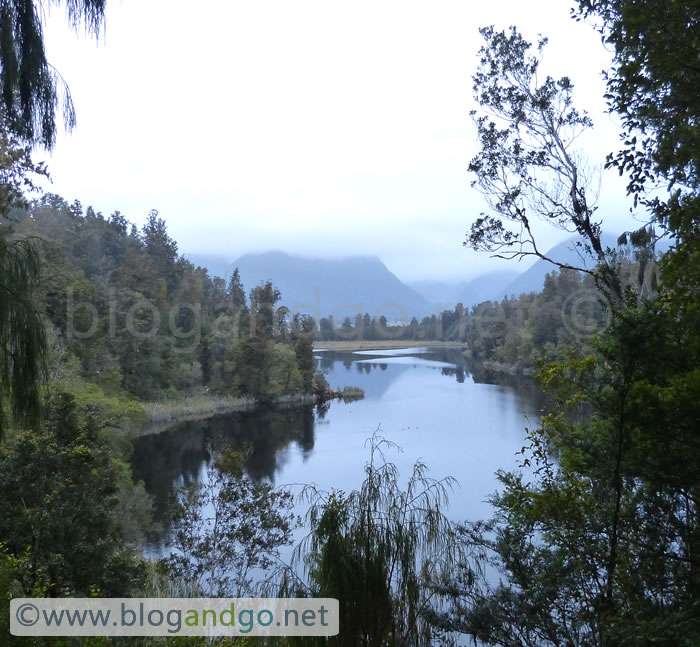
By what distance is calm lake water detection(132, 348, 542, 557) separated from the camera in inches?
438

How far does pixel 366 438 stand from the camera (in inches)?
346

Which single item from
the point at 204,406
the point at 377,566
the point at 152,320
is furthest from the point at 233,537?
the point at 152,320

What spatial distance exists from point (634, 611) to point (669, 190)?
5.49 feet

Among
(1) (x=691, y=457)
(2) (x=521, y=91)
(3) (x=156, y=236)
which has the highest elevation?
(3) (x=156, y=236)

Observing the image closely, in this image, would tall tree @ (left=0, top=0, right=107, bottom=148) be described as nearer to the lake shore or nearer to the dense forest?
the dense forest

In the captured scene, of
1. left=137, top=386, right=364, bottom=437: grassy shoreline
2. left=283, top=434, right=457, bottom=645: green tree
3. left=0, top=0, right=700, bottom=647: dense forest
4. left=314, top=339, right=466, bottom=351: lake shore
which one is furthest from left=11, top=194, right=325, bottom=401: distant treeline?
left=314, top=339, right=466, bottom=351: lake shore

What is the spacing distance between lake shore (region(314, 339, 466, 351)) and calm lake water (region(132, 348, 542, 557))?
22187 millimetres

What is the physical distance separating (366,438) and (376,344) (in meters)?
42.4

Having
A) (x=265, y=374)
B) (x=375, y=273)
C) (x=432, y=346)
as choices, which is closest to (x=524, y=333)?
(x=265, y=374)

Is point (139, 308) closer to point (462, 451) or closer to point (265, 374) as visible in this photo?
point (265, 374)

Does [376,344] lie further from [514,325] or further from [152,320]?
[152,320]

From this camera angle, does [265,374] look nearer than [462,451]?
No

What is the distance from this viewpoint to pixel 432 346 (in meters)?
50.4

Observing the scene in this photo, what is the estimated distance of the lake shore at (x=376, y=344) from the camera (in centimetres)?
4944
